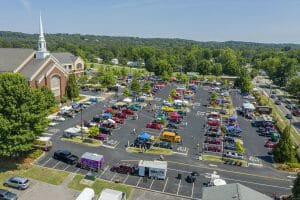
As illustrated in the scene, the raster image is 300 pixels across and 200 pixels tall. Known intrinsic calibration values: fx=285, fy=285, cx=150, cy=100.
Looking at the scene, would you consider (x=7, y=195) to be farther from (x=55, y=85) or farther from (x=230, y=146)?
(x=55, y=85)

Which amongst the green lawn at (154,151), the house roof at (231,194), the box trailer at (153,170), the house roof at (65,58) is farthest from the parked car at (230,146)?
the house roof at (65,58)

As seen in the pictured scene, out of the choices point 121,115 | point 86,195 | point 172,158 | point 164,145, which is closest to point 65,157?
point 86,195

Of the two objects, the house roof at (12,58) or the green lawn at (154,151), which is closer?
the green lawn at (154,151)

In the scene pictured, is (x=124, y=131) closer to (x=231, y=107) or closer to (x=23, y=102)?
(x=23, y=102)

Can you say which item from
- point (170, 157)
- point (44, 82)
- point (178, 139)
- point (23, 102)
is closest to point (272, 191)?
point (170, 157)

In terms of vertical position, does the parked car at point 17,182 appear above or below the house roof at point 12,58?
below

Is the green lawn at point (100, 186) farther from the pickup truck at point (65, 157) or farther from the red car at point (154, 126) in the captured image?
the red car at point (154, 126)

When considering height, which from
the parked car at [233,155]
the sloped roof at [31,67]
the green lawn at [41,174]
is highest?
the sloped roof at [31,67]
